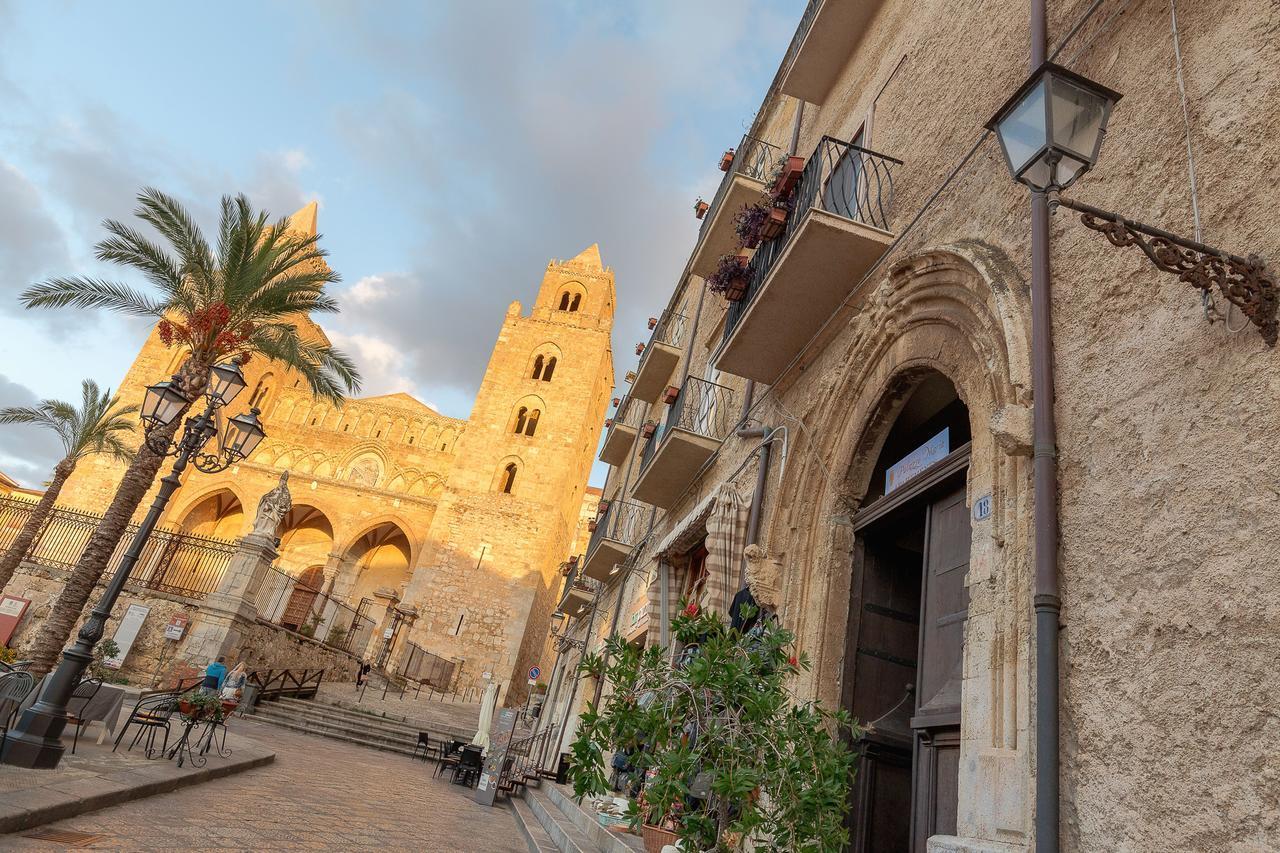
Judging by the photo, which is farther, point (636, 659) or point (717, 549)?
point (717, 549)

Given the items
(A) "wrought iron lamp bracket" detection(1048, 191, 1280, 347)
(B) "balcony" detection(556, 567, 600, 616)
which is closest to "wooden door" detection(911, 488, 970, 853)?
(A) "wrought iron lamp bracket" detection(1048, 191, 1280, 347)

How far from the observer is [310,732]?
15.6 meters

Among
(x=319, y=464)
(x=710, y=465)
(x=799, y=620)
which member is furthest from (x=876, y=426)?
(x=319, y=464)

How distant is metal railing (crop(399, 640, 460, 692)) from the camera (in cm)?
2775

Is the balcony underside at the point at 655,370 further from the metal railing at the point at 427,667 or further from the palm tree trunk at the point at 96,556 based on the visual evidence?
the metal railing at the point at 427,667

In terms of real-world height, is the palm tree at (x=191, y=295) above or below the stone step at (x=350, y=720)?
above

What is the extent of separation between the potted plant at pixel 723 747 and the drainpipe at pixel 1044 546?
2.96ft

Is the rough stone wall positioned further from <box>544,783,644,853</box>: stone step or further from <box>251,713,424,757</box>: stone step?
<box>251,713,424,757</box>: stone step

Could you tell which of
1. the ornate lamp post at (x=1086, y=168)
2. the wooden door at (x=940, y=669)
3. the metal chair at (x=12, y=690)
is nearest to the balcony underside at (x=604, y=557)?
the metal chair at (x=12, y=690)

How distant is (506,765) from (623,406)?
10431 mm

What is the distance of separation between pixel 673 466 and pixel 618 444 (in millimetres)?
8207

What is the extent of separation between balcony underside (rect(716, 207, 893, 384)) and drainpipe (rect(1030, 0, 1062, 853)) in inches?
76.6

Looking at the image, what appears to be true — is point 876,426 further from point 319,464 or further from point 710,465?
point 319,464

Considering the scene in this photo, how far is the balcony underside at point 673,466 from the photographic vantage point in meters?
8.87
